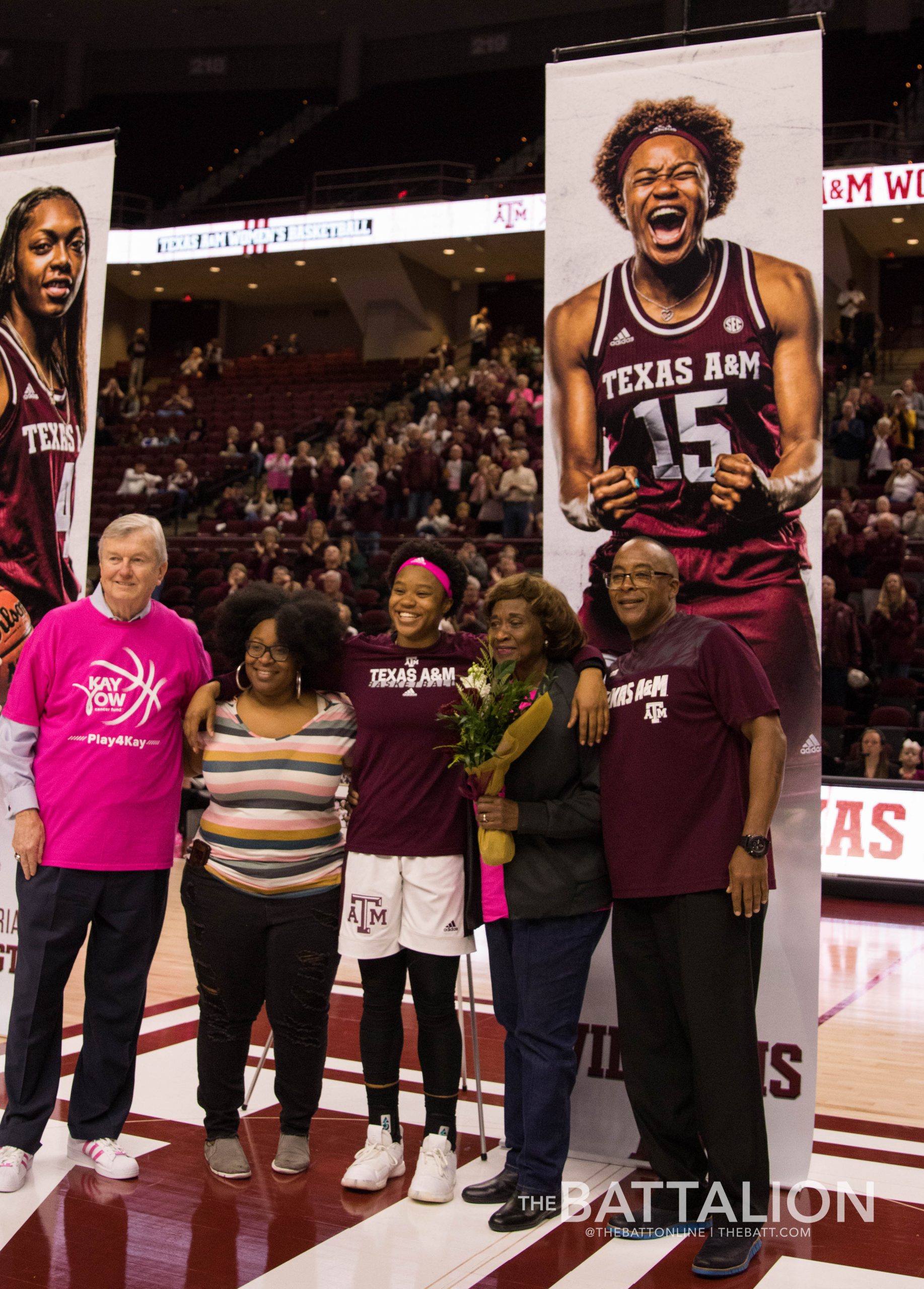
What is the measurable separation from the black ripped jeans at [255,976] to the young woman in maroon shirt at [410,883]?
9 centimetres

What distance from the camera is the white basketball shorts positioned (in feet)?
10.5

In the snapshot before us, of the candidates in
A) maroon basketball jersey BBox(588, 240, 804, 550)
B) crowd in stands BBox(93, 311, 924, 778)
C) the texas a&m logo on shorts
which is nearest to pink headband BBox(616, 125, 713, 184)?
maroon basketball jersey BBox(588, 240, 804, 550)

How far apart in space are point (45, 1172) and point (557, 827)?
1653 millimetres

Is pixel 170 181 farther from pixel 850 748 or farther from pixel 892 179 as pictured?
pixel 850 748

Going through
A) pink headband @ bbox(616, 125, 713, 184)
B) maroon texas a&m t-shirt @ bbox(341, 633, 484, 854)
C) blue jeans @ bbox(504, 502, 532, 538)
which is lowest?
maroon texas a&m t-shirt @ bbox(341, 633, 484, 854)

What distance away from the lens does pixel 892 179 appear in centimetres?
1633

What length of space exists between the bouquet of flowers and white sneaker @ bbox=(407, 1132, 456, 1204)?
76cm

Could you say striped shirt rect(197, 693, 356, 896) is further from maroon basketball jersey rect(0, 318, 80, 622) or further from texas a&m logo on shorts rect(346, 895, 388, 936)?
maroon basketball jersey rect(0, 318, 80, 622)

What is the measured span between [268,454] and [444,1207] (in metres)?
15.1

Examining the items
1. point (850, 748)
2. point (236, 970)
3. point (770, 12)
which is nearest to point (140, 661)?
point (236, 970)

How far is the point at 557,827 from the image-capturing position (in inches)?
121

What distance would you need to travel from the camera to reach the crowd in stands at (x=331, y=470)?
39.6 ft

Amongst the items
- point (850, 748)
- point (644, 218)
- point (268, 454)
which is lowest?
point (850, 748)

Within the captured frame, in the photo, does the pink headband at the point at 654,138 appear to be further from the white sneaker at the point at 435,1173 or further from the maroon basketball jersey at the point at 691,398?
the white sneaker at the point at 435,1173
